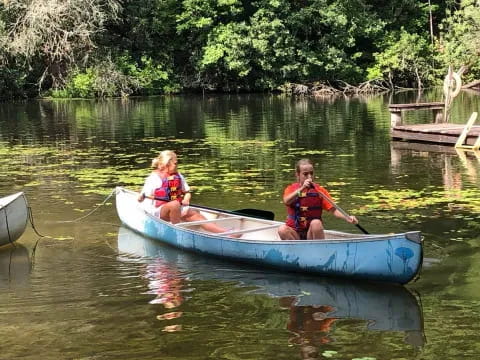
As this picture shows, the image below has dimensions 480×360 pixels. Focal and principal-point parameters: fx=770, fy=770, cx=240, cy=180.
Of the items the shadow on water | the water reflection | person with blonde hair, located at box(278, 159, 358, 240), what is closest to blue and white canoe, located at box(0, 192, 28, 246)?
the water reflection

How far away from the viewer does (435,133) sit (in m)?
18.6

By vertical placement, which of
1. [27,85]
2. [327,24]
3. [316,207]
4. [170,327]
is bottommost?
[170,327]

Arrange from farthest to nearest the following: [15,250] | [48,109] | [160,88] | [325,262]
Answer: [160,88] < [48,109] < [15,250] < [325,262]

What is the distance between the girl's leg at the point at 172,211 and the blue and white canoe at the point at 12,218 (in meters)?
1.69

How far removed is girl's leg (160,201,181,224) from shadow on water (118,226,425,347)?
1.74 ft

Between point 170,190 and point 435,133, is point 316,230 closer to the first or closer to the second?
point 170,190

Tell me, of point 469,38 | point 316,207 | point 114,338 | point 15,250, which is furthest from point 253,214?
point 469,38

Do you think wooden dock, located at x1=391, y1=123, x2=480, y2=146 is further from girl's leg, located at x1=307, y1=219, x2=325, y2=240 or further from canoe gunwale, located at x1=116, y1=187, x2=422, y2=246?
girl's leg, located at x1=307, y1=219, x2=325, y2=240

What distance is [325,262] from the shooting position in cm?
750

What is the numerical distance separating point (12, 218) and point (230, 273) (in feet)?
9.55

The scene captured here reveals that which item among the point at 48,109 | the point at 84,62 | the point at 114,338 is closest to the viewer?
the point at 114,338

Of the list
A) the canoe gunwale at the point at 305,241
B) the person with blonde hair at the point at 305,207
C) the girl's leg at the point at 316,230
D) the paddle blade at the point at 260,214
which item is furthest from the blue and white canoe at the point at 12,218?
the girl's leg at the point at 316,230

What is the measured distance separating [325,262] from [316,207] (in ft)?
2.00

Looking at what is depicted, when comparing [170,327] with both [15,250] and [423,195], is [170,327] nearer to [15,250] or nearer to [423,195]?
[15,250]
